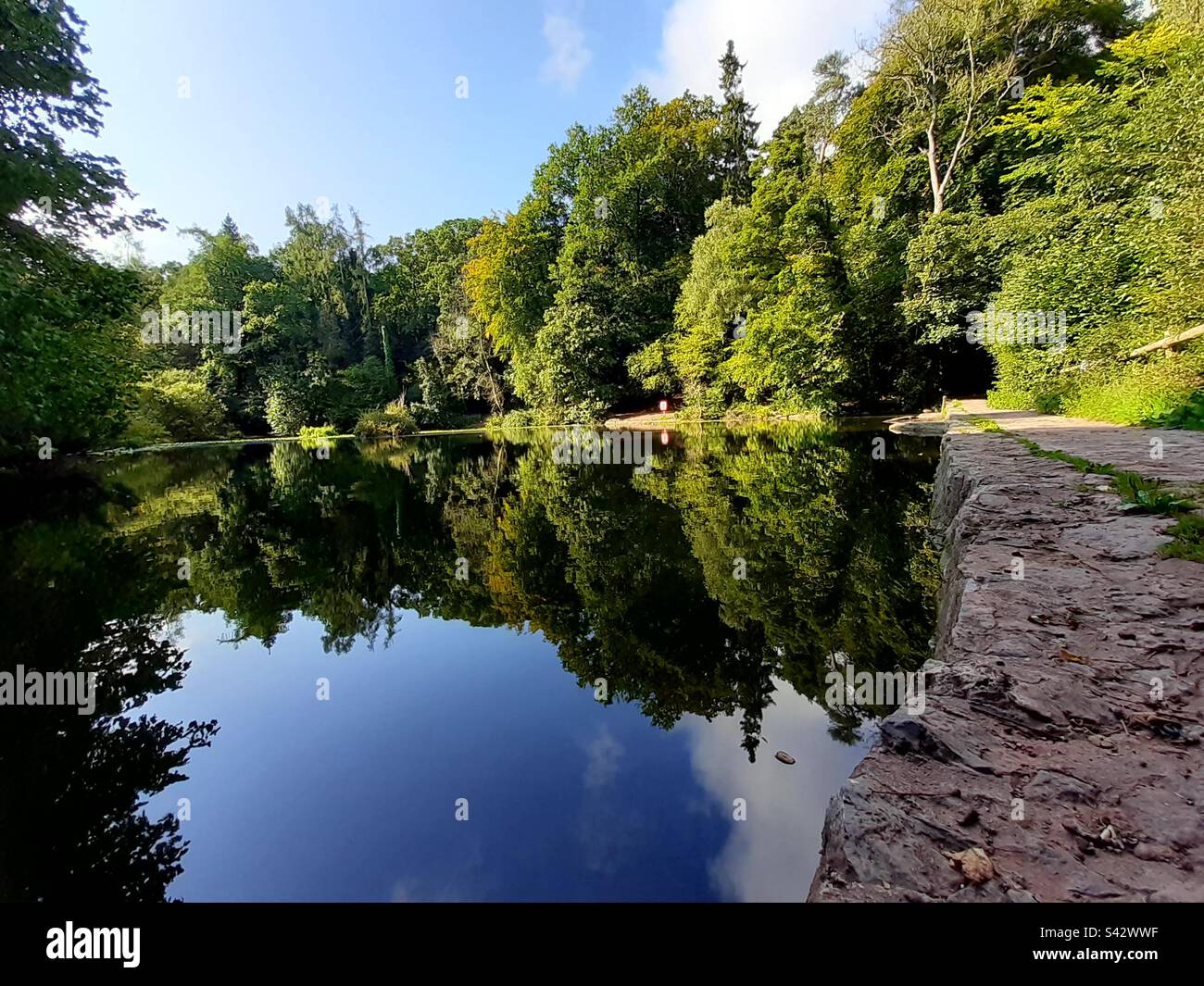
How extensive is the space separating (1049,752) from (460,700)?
3.71 meters

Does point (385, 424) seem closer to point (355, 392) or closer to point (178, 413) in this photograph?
point (355, 392)

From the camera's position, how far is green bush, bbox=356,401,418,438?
37156 mm

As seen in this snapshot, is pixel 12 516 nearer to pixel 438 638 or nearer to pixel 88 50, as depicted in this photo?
pixel 88 50

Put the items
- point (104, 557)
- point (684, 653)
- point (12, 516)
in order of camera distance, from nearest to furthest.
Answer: point (684, 653), point (104, 557), point (12, 516)

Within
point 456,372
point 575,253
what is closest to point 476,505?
point 575,253

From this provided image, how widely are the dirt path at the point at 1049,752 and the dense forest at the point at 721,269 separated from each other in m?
8.85

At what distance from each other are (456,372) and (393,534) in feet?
111

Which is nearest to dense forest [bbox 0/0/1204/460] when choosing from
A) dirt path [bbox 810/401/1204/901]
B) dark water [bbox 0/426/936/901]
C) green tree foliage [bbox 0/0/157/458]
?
green tree foliage [bbox 0/0/157/458]

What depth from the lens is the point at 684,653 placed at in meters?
4.37

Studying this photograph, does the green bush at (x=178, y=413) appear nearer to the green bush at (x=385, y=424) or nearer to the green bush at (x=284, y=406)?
the green bush at (x=284, y=406)

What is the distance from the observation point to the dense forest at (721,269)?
8.59m

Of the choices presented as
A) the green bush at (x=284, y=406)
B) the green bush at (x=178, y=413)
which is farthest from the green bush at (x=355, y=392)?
the green bush at (x=178, y=413)

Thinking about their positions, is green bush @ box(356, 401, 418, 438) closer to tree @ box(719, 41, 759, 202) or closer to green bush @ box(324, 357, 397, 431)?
green bush @ box(324, 357, 397, 431)

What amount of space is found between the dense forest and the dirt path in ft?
29.0
